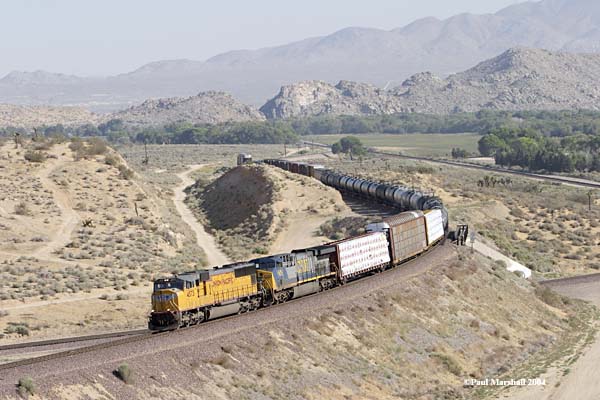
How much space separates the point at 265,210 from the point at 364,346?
5363cm

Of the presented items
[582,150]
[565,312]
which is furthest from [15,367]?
[582,150]

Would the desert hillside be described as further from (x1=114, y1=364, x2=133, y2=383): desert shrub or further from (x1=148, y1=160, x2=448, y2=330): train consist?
(x1=114, y1=364, x2=133, y2=383): desert shrub

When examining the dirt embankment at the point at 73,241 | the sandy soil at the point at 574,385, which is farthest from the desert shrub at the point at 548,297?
the dirt embankment at the point at 73,241

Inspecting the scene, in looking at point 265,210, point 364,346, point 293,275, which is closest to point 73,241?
point 293,275

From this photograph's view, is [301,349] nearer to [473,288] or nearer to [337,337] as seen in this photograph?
[337,337]

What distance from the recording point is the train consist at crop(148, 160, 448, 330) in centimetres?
3847

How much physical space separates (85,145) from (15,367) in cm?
8434

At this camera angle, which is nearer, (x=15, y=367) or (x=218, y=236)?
(x=15, y=367)

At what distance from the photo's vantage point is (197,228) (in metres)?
97.4

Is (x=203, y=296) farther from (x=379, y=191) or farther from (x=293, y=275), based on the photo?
(x=379, y=191)

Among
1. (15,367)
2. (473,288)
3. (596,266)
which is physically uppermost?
(15,367)

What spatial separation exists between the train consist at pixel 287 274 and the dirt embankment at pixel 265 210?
1700cm

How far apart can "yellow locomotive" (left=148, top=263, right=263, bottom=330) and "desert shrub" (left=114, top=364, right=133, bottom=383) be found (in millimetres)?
6349

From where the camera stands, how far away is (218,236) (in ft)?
291
